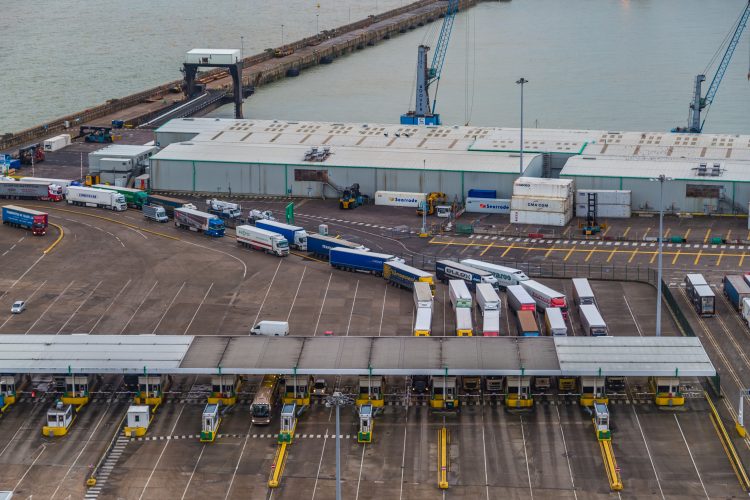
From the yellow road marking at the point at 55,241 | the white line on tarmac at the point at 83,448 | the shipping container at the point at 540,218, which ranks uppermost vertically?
the shipping container at the point at 540,218

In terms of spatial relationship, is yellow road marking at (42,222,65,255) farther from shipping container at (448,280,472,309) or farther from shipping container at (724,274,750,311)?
shipping container at (724,274,750,311)

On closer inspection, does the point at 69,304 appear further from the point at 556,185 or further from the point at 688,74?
the point at 688,74

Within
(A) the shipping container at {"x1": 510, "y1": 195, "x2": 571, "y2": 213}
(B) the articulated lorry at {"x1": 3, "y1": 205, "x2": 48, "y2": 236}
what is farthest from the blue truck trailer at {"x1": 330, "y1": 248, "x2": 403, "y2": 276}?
(B) the articulated lorry at {"x1": 3, "y1": 205, "x2": 48, "y2": 236}

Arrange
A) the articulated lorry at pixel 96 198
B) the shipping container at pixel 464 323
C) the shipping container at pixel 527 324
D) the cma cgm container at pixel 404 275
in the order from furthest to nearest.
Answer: the articulated lorry at pixel 96 198
the cma cgm container at pixel 404 275
the shipping container at pixel 464 323
the shipping container at pixel 527 324

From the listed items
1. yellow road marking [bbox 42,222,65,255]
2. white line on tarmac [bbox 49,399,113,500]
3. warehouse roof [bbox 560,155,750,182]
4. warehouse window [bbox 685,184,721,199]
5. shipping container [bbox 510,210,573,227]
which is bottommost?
white line on tarmac [bbox 49,399,113,500]

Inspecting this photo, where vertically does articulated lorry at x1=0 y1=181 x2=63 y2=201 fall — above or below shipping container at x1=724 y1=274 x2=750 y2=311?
above

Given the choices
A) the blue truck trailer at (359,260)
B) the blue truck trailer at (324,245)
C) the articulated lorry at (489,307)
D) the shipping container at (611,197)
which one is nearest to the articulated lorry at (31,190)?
the blue truck trailer at (324,245)

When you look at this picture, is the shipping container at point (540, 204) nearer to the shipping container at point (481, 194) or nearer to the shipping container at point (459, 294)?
the shipping container at point (481, 194)

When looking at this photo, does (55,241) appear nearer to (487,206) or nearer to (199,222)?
(199,222)
